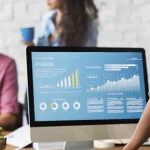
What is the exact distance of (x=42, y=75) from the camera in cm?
170

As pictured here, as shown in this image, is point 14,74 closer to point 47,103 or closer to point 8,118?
point 8,118

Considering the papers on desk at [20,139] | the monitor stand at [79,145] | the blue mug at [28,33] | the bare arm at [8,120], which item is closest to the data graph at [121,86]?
the monitor stand at [79,145]

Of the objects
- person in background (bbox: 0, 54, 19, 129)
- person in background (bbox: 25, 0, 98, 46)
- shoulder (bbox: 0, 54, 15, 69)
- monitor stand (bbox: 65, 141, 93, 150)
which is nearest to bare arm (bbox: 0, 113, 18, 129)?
person in background (bbox: 0, 54, 19, 129)

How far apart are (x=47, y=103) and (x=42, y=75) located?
109 millimetres

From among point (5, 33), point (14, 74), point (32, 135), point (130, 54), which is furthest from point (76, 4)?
point (32, 135)

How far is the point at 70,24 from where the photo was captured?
337cm

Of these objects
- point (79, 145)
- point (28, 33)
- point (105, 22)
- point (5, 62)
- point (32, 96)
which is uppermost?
point (105, 22)

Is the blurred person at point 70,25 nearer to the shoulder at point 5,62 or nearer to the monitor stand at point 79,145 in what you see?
the shoulder at point 5,62

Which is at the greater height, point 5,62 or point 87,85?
point 5,62

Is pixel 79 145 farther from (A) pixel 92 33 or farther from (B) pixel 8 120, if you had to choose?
(A) pixel 92 33

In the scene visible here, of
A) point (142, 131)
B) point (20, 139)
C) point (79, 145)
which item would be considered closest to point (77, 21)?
point (20, 139)

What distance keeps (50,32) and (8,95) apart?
1019mm

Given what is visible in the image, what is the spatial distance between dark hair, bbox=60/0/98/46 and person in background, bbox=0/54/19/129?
0.83m

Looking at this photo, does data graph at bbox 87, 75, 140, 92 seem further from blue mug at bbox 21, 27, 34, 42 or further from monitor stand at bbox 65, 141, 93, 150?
blue mug at bbox 21, 27, 34, 42
